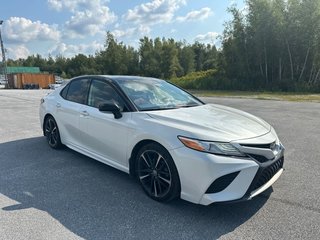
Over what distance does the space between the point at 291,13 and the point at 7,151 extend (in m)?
26.3

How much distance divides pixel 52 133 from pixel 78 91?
3.79ft

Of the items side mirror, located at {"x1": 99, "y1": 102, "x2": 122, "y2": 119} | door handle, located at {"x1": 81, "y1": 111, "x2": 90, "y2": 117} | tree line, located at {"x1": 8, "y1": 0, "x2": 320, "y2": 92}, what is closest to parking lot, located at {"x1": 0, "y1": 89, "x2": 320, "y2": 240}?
door handle, located at {"x1": 81, "y1": 111, "x2": 90, "y2": 117}

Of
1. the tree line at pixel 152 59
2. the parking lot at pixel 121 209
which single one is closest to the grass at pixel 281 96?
the parking lot at pixel 121 209

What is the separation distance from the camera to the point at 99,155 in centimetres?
454

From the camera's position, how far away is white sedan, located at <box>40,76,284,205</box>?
3.13 metres

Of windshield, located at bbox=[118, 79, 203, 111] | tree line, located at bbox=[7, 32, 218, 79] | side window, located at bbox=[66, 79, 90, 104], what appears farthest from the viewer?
tree line, located at bbox=[7, 32, 218, 79]

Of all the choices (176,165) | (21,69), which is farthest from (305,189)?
(21,69)

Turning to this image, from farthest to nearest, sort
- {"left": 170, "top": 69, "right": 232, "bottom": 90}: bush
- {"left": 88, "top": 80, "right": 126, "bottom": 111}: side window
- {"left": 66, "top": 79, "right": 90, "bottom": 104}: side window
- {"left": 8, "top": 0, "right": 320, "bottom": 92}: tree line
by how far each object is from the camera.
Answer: {"left": 170, "top": 69, "right": 232, "bottom": 90}: bush → {"left": 8, "top": 0, "right": 320, "bottom": 92}: tree line → {"left": 66, "top": 79, "right": 90, "bottom": 104}: side window → {"left": 88, "top": 80, "right": 126, "bottom": 111}: side window

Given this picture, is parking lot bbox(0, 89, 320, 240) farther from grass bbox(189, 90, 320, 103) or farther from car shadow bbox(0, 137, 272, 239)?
grass bbox(189, 90, 320, 103)

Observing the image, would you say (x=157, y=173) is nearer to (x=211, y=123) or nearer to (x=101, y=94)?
(x=211, y=123)

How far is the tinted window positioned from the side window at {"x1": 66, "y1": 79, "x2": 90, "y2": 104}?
16cm

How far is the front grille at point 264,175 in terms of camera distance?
3.17 meters

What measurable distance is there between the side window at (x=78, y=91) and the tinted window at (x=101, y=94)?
0.53 feet

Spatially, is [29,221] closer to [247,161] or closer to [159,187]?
[159,187]
